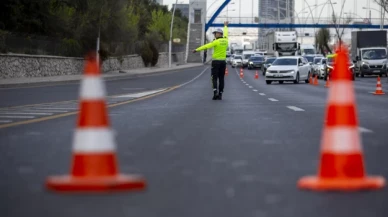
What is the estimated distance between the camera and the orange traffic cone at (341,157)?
6133 mm

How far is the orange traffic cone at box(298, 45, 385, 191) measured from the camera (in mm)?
6133

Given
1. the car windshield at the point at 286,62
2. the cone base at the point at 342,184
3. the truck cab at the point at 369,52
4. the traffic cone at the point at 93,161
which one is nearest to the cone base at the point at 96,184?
the traffic cone at the point at 93,161

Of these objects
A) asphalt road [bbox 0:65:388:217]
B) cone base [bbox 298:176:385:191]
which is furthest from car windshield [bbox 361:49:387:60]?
cone base [bbox 298:176:385:191]

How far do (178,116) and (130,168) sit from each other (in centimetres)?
757

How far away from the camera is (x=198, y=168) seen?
7551 millimetres

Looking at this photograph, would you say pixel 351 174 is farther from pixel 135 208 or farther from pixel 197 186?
pixel 135 208

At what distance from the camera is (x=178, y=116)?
49.6 feet

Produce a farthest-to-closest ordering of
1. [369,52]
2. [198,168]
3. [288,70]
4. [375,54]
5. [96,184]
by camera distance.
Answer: [369,52] → [375,54] → [288,70] → [198,168] → [96,184]

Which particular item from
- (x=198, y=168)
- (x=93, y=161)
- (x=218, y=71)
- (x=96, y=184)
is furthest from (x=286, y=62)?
(x=96, y=184)

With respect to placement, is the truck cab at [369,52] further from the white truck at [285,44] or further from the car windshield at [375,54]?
the white truck at [285,44]

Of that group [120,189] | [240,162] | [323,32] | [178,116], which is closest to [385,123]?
[178,116]

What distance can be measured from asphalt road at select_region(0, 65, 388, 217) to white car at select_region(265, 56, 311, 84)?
2951 centimetres

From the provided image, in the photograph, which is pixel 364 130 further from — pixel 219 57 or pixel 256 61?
pixel 256 61

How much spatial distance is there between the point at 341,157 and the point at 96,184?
166 centimetres
